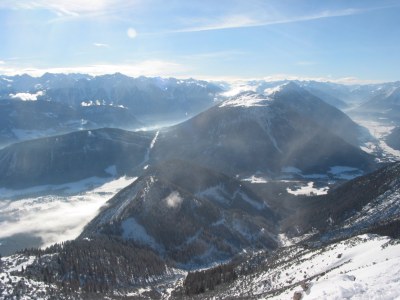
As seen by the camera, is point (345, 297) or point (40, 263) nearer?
point (345, 297)

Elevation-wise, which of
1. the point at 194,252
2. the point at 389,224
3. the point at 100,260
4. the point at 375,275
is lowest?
the point at 194,252

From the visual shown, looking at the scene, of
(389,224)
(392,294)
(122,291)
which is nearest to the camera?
(392,294)

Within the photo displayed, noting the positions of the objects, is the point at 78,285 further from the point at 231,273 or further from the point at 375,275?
the point at 375,275

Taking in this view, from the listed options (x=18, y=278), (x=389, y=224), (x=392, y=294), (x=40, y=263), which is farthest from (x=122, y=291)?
(x=392, y=294)

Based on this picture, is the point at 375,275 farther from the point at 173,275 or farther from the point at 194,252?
the point at 194,252

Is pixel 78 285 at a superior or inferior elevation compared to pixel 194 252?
superior

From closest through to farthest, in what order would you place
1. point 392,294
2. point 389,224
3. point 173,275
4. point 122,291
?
point 392,294 < point 122,291 < point 389,224 < point 173,275

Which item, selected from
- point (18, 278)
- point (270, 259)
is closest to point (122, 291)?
point (18, 278)
